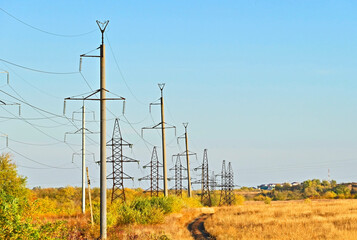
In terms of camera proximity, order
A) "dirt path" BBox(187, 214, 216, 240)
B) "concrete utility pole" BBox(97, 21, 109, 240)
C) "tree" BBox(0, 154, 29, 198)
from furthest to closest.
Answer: "tree" BBox(0, 154, 29, 198) < "dirt path" BBox(187, 214, 216, 240) < "concrete utility pole" BBox(97, 21, 109, 240)

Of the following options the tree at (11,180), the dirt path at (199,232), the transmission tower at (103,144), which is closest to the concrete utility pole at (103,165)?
the transmission tower at (103,144)

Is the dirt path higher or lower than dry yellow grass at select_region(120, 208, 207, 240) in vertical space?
lower

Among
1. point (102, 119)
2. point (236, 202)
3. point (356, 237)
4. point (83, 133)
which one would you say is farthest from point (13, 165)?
point (236, 202)

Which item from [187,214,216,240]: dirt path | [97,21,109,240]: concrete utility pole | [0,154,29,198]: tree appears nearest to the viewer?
[97,21,109,240]: concrete utility pole

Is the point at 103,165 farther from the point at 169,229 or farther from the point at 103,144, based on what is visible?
the point at 169,229

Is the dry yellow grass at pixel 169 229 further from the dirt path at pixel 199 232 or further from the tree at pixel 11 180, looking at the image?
the tree at pixel 11 180

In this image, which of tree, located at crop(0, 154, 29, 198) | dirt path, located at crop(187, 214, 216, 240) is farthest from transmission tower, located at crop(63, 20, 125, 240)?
tree, located at crop(0, 154, 29, 198)

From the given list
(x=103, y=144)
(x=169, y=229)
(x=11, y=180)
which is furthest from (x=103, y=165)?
(x=11, y=180)

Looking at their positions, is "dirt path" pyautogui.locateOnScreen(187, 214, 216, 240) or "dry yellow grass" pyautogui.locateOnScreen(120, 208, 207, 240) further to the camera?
"dirt path" pyautogui.locateOnScreen(187, 214, 216, 240)

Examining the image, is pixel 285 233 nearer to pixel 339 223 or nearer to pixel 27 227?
pixel 339 223

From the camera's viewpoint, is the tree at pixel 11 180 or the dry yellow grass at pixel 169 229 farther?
the tree at pixel 11 180

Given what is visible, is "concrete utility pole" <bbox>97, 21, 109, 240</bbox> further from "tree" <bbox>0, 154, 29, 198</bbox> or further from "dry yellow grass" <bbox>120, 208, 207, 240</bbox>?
"tree" <bbox>0, 154, 29, 198</bbox>

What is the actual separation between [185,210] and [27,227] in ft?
143

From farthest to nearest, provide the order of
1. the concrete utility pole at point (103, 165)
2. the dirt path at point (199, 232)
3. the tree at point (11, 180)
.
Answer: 1. the tree at point (11, 180)
2. the dirt path at point (199, 232)
3. the concrete utility pole at point (103, 165)
